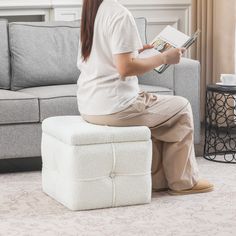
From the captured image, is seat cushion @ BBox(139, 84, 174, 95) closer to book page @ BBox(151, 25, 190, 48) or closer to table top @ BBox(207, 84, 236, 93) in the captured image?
table top @ BBox(207, 84, 236, 93)

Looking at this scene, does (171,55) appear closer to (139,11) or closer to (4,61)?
(4,61)

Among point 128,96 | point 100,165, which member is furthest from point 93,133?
point 128,96

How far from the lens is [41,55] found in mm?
4453

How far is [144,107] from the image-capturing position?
3.43 metres

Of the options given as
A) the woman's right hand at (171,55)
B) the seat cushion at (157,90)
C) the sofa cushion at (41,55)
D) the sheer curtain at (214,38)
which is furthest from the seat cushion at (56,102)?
the sheer curtain at (214,38)

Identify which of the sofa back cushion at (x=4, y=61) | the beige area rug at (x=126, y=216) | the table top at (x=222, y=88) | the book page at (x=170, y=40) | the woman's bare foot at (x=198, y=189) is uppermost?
the book page at (x=170, y=40)

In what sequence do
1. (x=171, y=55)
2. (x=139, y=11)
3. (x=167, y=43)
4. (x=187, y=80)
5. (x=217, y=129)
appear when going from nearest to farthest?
(x=171, y=55)
(x=167, y=43)
(x=187, y=80)
(x=217, y=129)
(x=139, y=11)

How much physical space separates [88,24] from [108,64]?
0.20 metres

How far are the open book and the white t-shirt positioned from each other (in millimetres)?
194

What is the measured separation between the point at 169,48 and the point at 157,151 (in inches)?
19.6

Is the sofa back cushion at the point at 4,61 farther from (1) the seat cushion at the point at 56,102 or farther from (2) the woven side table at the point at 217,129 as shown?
(2) the woven side table at the point at 217,129

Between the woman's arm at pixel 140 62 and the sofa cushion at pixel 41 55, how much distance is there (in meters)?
1.16

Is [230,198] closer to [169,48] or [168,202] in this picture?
[168,202]

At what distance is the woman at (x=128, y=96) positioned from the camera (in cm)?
326
